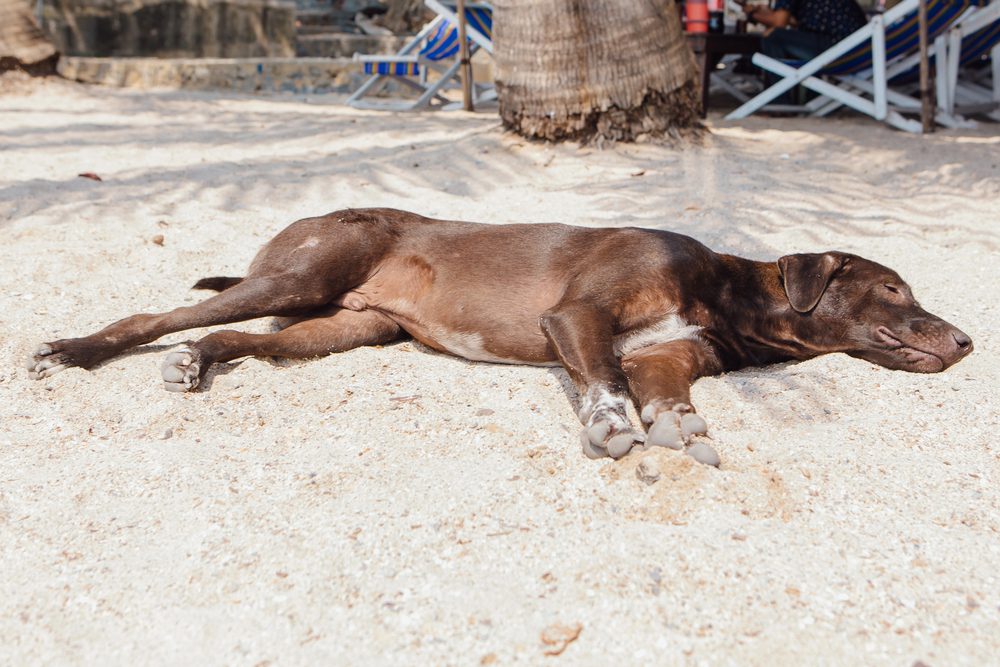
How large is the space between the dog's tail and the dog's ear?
2592mm

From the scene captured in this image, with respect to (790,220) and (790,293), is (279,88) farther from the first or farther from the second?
(790,293)

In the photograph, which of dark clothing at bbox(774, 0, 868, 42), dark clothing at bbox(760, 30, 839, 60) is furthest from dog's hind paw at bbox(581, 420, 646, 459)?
dark clothing at bbox(774, 0, 868, 42)

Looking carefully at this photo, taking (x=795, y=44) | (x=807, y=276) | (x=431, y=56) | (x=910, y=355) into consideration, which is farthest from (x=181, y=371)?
(x=431, y=56)

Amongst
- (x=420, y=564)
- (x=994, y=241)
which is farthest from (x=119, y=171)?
(x=994, y=241)

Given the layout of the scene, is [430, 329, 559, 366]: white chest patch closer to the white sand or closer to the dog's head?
the white sand

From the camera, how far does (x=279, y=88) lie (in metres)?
12.5

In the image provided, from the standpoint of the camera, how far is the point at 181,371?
149 inches

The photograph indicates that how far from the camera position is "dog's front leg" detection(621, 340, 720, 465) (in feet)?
10.2

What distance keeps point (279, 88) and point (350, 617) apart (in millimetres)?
11302

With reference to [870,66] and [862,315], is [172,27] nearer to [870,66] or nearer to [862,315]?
[870,66]

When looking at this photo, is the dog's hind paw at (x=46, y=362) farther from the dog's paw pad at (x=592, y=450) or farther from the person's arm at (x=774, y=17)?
the person's arm at (x=774, y=17)

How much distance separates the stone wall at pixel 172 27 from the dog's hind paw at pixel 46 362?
10.2 meters

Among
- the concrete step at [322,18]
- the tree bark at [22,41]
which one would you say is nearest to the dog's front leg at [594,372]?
the tree bark at [22,41]

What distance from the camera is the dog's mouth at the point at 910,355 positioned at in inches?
149
